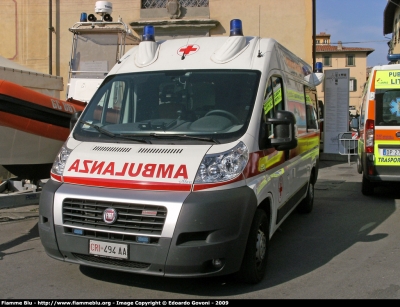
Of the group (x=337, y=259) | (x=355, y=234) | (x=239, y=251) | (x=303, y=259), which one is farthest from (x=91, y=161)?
(x=355, y=234)

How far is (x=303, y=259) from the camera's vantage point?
539 cm

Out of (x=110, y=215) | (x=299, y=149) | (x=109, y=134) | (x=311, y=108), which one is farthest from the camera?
(x=311, y=108)

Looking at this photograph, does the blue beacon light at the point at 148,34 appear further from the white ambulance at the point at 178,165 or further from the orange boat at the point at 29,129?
the orange boat at the point at 29,129

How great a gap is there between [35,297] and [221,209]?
181 cm

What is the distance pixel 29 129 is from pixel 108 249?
2.64 metres

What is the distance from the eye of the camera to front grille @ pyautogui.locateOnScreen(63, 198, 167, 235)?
12.6ft

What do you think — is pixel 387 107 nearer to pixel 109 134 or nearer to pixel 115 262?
pixel 109 134

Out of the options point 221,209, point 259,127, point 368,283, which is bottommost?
point 368,283

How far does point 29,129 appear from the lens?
233 inches

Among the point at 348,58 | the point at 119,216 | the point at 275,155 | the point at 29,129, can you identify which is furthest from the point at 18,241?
the point at 348,58

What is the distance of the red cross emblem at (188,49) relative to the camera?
Answer: 206 inches

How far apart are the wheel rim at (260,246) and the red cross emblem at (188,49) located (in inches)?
82.1

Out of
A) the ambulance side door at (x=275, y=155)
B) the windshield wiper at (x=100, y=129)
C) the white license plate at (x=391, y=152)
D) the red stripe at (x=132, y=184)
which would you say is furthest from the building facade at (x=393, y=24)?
the red stripe at (x=132, y=184)

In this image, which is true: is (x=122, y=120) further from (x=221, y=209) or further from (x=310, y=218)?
(x=310, y=218)
